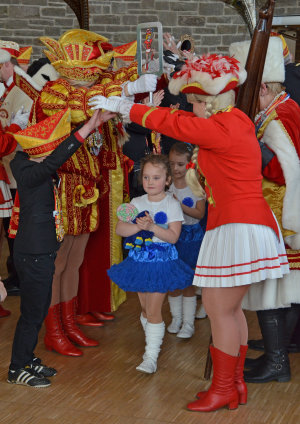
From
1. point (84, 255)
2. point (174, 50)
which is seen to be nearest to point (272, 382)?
point (84, 255)

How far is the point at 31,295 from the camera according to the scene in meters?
3.00

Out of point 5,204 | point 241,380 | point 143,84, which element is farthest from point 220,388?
point 5,204

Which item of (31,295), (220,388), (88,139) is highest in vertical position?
(88,139)

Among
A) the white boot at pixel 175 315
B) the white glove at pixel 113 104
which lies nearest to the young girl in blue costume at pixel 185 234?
the white boot at pixel 175 315

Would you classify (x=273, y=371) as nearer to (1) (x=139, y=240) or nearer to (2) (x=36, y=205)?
(1) (x=139, y=240)

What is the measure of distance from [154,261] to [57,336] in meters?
0.72

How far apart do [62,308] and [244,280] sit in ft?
4.47

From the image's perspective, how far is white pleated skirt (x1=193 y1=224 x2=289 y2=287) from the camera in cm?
260

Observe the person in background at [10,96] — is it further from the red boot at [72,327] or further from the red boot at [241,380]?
the red boot at [241,380]

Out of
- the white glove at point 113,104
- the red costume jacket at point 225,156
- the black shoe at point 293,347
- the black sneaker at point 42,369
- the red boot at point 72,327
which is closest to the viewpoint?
the red costume jacket at point 225,156

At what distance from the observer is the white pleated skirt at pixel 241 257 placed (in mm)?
2600

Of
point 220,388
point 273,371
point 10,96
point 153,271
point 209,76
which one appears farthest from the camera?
point 10,96

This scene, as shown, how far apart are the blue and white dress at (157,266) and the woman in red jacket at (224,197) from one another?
481 millimetres

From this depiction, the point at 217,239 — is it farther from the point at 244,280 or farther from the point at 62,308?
the point at 62,308
